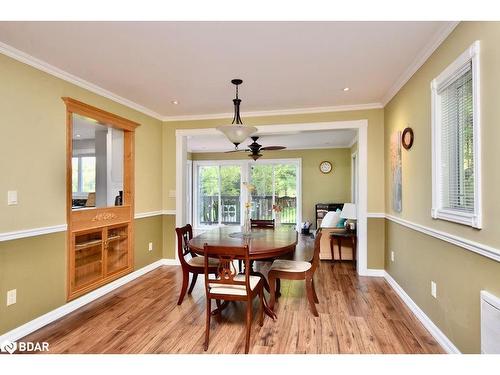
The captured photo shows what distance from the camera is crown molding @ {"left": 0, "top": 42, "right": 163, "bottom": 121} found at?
2.38 meters

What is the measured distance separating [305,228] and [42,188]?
5.89m

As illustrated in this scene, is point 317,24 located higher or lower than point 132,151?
higher

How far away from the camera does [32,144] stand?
8.41 feet

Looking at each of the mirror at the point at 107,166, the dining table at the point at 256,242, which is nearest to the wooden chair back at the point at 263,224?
the dining table at the point at 256,242

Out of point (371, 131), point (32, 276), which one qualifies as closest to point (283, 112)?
point (371, 131)

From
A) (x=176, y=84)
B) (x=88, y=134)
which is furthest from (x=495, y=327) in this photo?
(x=88, y=134)

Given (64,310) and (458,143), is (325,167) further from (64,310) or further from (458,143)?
(64,310)

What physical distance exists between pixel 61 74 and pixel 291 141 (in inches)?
200

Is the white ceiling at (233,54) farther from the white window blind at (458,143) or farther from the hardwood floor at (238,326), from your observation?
the hardwood floor at (238,326)

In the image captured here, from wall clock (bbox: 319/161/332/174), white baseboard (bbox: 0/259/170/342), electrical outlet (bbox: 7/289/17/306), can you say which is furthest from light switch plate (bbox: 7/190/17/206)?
wall clock (bbox: 319/161/332/174)

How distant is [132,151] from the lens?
4000 mm

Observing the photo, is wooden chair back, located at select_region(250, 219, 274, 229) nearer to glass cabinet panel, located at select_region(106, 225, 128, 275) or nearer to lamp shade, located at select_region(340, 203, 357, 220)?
lamp shade, located at select_region(340, 203, 357, 220)

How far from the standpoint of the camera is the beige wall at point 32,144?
2.35 metres

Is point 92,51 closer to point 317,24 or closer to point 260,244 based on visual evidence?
point 317,24
